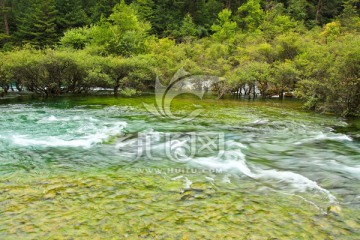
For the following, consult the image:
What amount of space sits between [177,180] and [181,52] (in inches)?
921

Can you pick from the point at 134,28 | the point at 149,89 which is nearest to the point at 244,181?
the point at 149,89

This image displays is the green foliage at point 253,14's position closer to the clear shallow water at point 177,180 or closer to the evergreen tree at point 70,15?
the evergreen tree at point 70,15

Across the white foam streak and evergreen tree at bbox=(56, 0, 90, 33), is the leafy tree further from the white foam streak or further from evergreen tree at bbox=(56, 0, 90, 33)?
the white foam streak

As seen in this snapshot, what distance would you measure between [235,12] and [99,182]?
5169 cm

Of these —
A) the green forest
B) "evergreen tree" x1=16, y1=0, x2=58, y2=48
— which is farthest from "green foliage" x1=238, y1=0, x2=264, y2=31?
"evergreen tree" x1=16, y1=0, x2=58, y2=48

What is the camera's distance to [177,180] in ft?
21.2

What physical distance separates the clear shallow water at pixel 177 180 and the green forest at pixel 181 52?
5.23 m

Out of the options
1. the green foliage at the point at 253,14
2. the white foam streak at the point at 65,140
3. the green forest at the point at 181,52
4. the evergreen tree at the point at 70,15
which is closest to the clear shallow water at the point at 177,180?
the white foam streak at the point at 65,140

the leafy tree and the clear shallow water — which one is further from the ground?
the leafy tree

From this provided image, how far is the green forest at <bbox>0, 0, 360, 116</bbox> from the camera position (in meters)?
17.0

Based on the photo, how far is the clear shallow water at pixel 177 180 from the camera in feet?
14.9

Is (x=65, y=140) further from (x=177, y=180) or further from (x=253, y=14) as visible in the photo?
(x=253, y=14)

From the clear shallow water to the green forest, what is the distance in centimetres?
523

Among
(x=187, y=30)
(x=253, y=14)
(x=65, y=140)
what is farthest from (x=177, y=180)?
(x=253, y=14)
